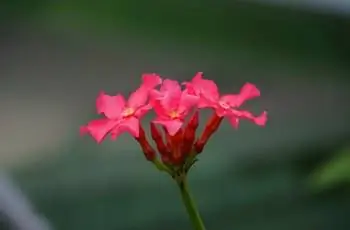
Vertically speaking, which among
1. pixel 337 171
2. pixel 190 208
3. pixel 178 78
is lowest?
pixel 190 208

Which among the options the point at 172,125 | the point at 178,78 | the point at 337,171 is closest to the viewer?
the point at 172,125

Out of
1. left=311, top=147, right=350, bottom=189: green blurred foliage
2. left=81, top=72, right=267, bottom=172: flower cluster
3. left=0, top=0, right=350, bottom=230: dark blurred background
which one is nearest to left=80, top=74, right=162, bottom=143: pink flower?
left=81, top=72, right=267, bottom=172: flower cluster

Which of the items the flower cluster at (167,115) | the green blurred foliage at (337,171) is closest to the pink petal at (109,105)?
the flower cluster at (167,115)

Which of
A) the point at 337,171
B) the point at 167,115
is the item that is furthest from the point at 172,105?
the point at 337,171

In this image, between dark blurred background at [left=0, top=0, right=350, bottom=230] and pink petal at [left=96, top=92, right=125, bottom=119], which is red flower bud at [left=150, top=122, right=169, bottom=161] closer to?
pink petal at [left=96, top=92, right=125, bottom=119]

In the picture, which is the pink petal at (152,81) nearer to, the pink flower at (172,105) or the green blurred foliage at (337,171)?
the pink flower at (172,105)

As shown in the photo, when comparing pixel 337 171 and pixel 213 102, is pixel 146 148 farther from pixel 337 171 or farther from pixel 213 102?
pixel 337 171
